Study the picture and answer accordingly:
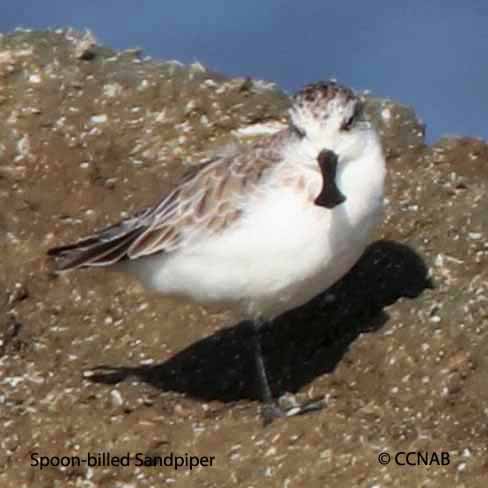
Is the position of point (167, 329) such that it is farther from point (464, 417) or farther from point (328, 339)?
point (464, 417)

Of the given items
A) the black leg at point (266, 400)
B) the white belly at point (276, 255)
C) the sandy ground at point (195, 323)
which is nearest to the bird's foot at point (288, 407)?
the black leg at point (266, 400)

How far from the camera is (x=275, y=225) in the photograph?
1095cm

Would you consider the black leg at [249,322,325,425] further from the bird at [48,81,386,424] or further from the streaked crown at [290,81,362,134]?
the streaked crown at [290,81,362,134]

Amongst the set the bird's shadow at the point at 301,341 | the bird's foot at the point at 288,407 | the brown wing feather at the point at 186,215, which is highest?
the brown wing feather at the point at 186,215

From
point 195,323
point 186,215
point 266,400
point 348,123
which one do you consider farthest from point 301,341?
point 348,123

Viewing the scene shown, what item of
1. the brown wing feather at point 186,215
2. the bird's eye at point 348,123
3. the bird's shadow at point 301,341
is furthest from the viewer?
the bird's shadow at point 301,341

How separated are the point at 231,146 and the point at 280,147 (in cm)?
102

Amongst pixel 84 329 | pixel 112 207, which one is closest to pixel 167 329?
pixel 84 329

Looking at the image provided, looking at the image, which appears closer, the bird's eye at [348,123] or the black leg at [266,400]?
the black leg at [266,400]

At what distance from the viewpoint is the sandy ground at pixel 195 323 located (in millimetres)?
10430

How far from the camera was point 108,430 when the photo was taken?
10766 millimetres

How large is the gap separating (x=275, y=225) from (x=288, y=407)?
41.3 inches

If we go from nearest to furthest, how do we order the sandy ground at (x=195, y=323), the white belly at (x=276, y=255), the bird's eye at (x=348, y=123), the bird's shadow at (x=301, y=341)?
1. the sandy ground at (x=195, y=323)
2. the white belly at (x=276, y=255)
3. the bird's eye at (x=348, y=123)
4. the bird's shadow at (x=301, y=341)

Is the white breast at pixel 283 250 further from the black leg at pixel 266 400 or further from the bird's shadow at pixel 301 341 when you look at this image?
the bird's shadow at pixel 301 341
